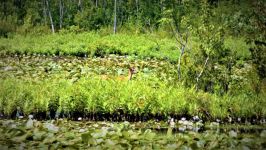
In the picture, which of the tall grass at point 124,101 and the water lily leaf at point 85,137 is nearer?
the water lily leaf at point 85,137

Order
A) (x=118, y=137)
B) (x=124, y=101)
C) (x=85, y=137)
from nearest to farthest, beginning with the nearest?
(x=85, y=137) → (x=118, y=137) → (x=124, y=101)

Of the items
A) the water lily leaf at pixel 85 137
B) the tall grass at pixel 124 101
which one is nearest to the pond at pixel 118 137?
the water lily leaf at pixel 85 137

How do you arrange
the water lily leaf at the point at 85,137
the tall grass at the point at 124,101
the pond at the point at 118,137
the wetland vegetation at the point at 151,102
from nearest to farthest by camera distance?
the pond at the point at 118,137 < the water lily leaf at the point at 85,137 < the wetland vegetation at the point at 151,102 < the tall grass at the point at 124,101

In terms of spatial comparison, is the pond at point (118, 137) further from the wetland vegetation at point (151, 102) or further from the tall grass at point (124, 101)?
the tall grass at point (124, 101)

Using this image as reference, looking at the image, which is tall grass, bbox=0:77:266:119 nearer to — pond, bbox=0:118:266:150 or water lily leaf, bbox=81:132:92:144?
pond, bbox=0:118:266:150

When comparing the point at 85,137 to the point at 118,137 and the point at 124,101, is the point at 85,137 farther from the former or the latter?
the point at 124,101

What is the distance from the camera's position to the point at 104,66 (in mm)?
13758

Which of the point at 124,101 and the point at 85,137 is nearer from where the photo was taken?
the point at 85,137

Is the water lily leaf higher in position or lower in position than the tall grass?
lower

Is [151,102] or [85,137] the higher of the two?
[151,102]

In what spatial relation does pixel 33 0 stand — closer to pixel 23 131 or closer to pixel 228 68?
pixel 228 68

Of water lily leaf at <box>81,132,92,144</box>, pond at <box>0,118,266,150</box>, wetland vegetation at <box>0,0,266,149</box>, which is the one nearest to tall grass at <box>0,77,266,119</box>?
wetland vegetation at <box>0,0,266,149</box>

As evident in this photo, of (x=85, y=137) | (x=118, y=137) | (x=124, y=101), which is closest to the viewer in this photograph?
(x=85, y=137)

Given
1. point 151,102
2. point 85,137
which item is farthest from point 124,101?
point 85,137
